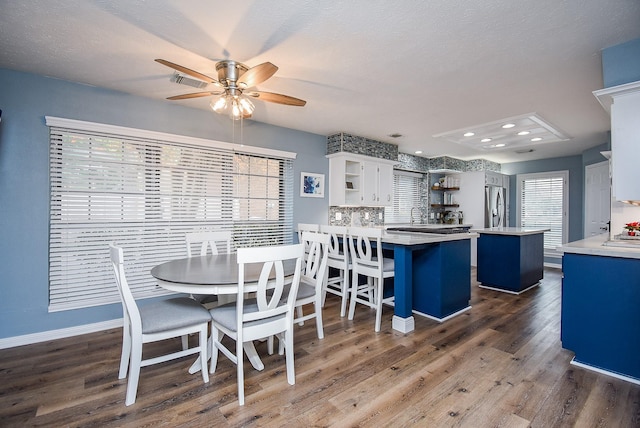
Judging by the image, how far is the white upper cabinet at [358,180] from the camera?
4750 mm

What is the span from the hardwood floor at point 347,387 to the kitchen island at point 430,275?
1.17 ft

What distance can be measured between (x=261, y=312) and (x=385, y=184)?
12.7 feet

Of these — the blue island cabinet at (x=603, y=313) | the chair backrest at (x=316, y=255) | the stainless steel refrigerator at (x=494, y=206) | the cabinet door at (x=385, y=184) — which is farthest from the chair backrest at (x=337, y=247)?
the stainless steel refrigerator at (x=494, y=206)

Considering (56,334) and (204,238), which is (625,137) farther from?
(56,334)

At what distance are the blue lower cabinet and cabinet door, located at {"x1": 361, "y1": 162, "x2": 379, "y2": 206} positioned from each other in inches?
68.1

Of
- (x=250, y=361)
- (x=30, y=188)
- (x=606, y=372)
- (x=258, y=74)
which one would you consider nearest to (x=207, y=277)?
(x=250, y=361)

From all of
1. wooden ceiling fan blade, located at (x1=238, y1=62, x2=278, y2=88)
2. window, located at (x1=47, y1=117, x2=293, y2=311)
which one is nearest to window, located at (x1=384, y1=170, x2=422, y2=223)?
window, located at (x1=47, y1=117, x2=293, y2=311)

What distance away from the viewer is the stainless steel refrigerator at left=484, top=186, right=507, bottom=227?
6480 mm

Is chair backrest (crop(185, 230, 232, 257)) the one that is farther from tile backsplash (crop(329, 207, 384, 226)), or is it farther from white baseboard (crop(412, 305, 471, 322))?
white baseboard (crop(412, 305, 471, 322))

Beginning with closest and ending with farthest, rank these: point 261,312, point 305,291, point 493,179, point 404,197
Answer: point 261,312 < point 305,291 < point 404,197 < point 493,179

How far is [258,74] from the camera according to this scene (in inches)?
80.7

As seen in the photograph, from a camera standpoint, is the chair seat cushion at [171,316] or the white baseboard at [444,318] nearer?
the chair seat cushion at [171,316]

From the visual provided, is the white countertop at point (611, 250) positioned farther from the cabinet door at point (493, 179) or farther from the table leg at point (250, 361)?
the cabinet door at point (493, 179)

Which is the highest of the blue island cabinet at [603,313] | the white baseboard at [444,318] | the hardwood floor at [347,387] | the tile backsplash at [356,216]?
the tile backsplash at [356,216]
